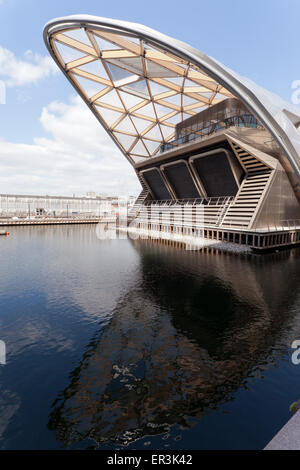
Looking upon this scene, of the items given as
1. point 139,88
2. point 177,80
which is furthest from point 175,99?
point 139,88

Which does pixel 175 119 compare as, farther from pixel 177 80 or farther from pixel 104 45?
pixel 104 45

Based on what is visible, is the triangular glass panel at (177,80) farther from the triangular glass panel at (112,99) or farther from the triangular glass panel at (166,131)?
the triangular glass panel at (166,131)

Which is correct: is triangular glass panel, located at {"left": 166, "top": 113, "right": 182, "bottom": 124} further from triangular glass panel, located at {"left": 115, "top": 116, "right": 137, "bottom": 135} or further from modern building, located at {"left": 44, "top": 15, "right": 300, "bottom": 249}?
triangular glass panel, located at {"left": 115, "top": 116, "right": 137, "bottom": 135}

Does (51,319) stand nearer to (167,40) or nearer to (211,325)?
Answer: (211,325)

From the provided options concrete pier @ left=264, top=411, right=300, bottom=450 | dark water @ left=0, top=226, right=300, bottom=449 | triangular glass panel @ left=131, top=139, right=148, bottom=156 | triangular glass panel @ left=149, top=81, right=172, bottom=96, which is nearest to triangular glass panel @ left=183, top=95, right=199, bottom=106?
triangular glass panel @ left=149, top=81, right=172, bottom=96

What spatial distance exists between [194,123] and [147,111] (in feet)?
31.9

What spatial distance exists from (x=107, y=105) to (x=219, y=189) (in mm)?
26539

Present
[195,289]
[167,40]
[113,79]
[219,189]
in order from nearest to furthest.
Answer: [195,289]
[167,40]
[113,79]
[219,189]

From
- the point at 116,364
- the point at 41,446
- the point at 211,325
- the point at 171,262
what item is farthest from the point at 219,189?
the point at 41,446

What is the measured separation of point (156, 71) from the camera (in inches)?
1361

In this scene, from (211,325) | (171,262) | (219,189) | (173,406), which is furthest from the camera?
(219,189)

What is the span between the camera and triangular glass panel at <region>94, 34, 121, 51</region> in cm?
2800

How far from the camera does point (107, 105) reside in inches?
1832

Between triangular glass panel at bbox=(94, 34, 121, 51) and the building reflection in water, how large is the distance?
91.4 ft
